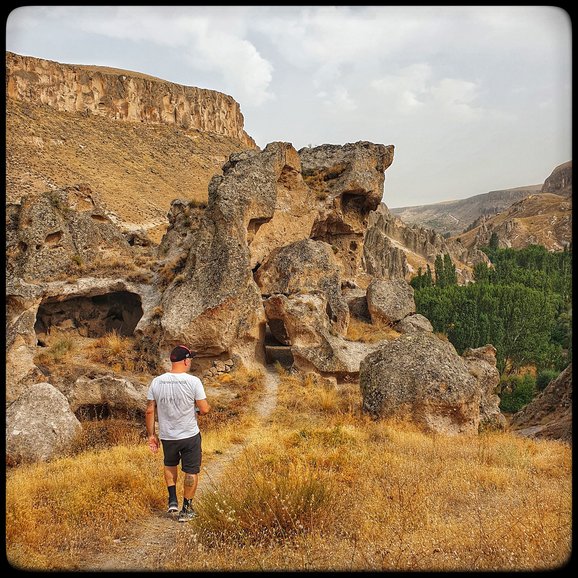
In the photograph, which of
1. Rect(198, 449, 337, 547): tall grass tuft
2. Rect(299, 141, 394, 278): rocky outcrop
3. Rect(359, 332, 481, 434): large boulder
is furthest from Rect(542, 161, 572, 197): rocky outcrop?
Rect(198, 449, 337, 547): tall grass tuft

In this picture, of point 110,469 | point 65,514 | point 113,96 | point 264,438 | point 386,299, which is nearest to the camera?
point 65,514

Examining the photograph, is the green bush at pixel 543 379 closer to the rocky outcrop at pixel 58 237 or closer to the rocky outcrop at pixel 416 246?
the rocky outcrop at pixel 58 237

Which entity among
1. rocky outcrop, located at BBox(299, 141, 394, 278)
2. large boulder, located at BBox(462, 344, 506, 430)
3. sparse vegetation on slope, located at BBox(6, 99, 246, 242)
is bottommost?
large boulder, located at BBox(462, 344, 506, 430)

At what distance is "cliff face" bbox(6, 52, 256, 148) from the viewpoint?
81.3m

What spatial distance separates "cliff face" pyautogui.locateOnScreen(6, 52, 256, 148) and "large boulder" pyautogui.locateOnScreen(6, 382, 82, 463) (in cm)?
8011

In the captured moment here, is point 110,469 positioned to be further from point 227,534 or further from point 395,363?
point 395,363

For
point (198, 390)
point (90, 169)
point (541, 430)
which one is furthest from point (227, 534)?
point (90, 169)

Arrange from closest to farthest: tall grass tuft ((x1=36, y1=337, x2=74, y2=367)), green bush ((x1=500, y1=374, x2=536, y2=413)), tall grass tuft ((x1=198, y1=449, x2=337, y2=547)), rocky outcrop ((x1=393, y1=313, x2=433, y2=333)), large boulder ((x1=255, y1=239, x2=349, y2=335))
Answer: tall grass tuft ((x1=198, y1=449, x2=337, y2=547)), tall grass tuft ((x1=36, y1=337, x2=74, y2=367)), large boulder ((x1=255, y1=239, x2=349, y2=335)), rocky outcrop ((x1=393, y1=313, x2=433, y2=333)), green bush ((x1=500, y1=374, x2=536, y2=413))

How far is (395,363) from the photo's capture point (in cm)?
1105

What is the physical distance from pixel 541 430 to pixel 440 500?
9527mm

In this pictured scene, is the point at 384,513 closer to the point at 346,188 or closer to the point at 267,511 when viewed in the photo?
the point at 267,511

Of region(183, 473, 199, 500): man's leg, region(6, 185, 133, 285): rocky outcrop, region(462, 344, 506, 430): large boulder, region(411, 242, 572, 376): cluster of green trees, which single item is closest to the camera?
region(183, 473, 199, 500): man's leg

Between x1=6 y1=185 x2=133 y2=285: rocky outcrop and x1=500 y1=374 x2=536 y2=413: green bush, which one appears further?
x1=500 y1=374 x2=536 y2=413: green bush

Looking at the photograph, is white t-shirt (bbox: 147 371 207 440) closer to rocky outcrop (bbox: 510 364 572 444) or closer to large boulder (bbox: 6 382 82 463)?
large boulder (bbox: 6 382 82 463)
